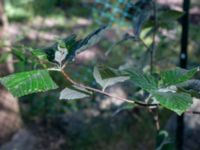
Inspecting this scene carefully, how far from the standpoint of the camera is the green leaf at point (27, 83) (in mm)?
811

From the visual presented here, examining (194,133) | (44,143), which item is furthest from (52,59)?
(44,143)

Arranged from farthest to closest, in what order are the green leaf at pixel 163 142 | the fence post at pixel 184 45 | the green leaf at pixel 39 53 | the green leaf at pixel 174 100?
the fence post at pixel 184 45 → the green leaf at pixel 163 142 → the green leaf at pixel 39 53 → the green leaf at pixel 174 100

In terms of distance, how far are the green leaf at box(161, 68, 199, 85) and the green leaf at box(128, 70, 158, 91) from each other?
24 millimetres

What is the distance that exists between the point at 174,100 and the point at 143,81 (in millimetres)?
87

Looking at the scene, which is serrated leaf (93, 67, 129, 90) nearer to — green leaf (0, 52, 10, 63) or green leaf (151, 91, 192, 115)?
green leaf (151, 91, 192, 115)

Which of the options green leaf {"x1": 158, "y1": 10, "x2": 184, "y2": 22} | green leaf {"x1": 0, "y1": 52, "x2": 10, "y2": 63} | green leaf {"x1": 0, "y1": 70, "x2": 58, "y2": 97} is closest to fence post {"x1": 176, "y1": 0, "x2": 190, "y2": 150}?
green leaf {"x1": 158, "y1": 10, "x2": 184, "y2": 22}

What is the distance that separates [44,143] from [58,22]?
12.1 feet

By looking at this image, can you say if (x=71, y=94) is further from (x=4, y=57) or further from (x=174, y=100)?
(x=4, y=57)

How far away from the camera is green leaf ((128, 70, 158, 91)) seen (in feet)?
2.80

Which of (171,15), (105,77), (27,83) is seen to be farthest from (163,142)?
(27,83)

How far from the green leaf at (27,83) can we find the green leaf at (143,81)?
0.16m

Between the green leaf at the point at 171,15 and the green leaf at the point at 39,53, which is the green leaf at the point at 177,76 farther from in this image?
the green leaf at the point at 171,15

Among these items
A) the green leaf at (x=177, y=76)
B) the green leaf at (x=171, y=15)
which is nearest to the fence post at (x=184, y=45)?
the green leaf at (x=171, y=15)

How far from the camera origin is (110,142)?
3078 millimetres
